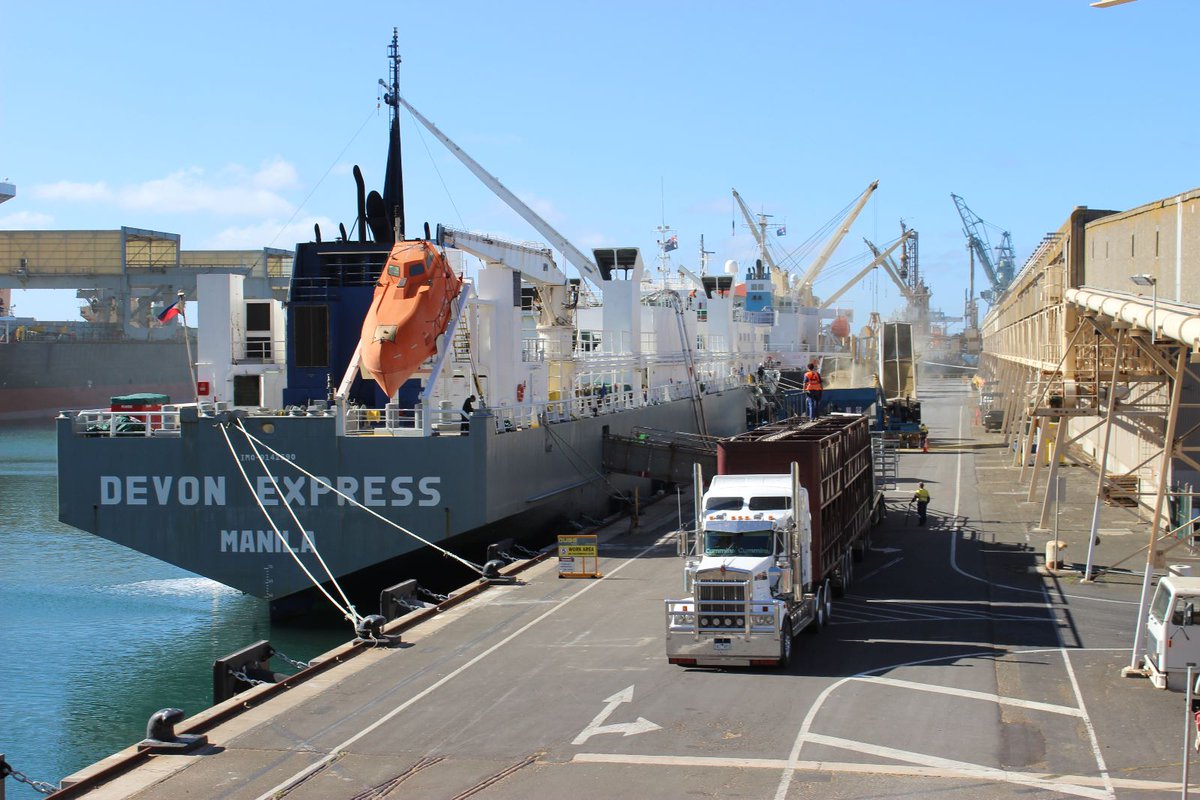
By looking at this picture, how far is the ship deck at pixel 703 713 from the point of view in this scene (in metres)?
12.9

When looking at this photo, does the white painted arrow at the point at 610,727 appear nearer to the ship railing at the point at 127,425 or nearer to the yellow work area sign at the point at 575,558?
the yellow work area sign at the point at 575,558

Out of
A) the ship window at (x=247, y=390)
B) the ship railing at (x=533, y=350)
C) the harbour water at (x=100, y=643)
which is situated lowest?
the harbour water at (x=100, y=643)

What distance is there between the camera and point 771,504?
1888 cm

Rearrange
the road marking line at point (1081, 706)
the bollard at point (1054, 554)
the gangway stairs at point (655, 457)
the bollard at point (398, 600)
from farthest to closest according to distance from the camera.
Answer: the gangway stairs at point (655, 457), the bollard at point (1054, 554), the bollard at point (398, 600), the road marking line at point (1081, 706)

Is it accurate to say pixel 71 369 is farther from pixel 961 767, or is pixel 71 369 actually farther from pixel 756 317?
pixel 961 767

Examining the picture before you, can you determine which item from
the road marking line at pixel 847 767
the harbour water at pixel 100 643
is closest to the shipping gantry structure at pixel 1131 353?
the road marking line at pixel 847 767

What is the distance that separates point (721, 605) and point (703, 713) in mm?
2104

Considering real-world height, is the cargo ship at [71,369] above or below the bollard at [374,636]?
above

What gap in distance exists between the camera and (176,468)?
24.9 metres

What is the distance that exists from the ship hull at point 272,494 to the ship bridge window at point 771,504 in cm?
765

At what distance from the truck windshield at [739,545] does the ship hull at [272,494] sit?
7.81 m

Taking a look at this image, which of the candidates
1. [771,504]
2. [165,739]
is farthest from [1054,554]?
[165,739]

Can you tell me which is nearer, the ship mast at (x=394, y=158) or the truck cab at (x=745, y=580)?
the truck cab at (x=745, y=580)

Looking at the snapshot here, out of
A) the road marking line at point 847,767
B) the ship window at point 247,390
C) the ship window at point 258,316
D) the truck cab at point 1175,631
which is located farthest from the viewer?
the ship window at point 258,316
